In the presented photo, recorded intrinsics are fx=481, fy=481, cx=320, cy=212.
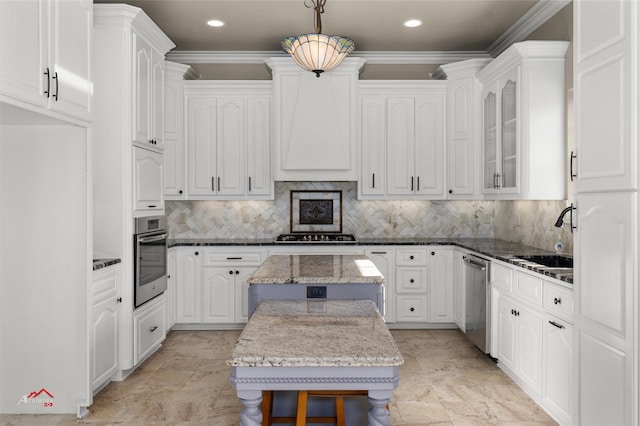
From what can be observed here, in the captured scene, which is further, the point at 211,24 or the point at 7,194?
the point at 211,24

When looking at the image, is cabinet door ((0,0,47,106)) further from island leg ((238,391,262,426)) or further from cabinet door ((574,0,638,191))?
cabinet door ((574,0,638,191))

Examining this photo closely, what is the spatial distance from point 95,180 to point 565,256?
353 centimetres

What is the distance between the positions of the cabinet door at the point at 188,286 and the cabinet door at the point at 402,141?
7.18ft

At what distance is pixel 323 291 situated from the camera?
2730mm

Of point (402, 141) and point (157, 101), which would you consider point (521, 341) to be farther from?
point (157, 101)

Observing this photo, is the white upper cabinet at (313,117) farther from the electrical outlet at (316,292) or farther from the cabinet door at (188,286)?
the electrical outlet at (316,292)

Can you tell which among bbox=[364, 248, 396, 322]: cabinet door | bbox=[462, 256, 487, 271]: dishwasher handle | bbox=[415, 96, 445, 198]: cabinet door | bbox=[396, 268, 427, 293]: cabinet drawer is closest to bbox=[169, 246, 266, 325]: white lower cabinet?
bbox=[364, 248, 396, 322]: cabinet door

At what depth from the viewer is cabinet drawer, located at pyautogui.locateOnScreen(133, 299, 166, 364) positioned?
366cm

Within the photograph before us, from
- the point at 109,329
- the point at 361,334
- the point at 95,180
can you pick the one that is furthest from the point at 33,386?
the point at 361,334

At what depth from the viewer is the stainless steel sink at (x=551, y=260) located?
358 cm

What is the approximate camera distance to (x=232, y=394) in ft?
10.9

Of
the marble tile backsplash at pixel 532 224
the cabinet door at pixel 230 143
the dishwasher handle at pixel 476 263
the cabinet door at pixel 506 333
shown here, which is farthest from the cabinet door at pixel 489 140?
the cabinet door at pixel 230 143

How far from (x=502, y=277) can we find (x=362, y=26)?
2.61 meters

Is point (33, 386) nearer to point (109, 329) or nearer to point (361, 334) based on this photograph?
point (109, 329)
